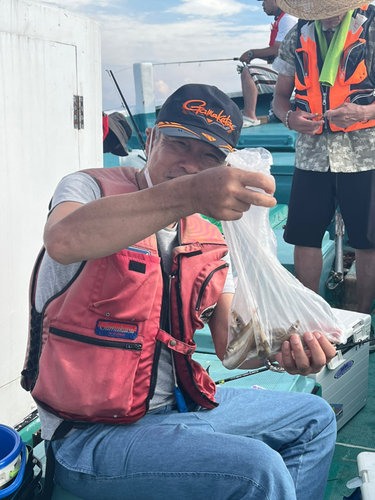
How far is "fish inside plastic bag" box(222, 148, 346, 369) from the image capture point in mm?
1333

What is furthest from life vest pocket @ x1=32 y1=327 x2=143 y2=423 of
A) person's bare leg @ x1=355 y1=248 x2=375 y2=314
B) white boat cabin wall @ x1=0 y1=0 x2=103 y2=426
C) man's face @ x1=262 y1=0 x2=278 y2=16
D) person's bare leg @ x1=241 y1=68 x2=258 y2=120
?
person's bare leg @ x1=241 y1=68 x2=258 y2=120

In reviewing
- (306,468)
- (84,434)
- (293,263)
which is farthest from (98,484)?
(293,263)

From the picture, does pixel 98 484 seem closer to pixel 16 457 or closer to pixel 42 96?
pixel 16 457

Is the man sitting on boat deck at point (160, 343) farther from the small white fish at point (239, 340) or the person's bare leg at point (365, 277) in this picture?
the person's bare leg at point (365, 277)

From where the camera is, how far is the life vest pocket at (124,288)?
128 centimetres

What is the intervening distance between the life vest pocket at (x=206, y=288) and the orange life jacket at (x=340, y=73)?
1.68 meters

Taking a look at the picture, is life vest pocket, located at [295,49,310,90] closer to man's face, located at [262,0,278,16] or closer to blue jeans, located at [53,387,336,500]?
blue jeans, located at [53,387,336,500]

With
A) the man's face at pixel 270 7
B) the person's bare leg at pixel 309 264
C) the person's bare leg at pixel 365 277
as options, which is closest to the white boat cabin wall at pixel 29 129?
the person's bare leg at pixel 309 264

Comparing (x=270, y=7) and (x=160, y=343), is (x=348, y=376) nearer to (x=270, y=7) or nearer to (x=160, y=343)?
(x=160, y=343)

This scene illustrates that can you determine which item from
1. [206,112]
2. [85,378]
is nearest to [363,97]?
[206,112]

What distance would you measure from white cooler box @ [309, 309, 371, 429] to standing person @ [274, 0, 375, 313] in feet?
1.89

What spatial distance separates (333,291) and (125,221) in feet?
9.32

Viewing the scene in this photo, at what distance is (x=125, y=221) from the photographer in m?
1.08

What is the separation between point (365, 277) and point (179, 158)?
6.36 ft
